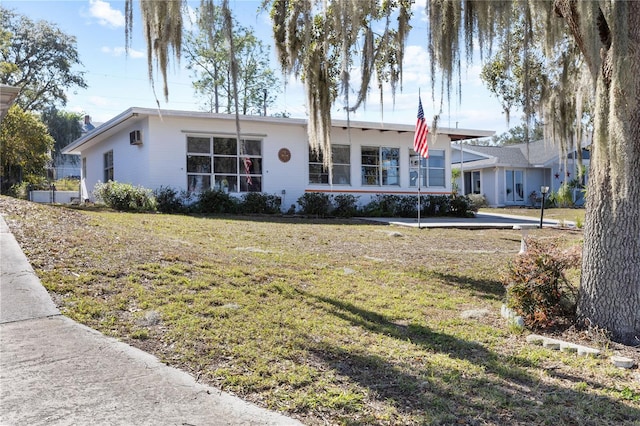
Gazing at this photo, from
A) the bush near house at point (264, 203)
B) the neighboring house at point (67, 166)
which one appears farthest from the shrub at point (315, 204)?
the neighboring house at point (67, 166)

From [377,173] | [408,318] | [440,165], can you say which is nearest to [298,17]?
[408,318]

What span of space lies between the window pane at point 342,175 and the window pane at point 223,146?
373cm

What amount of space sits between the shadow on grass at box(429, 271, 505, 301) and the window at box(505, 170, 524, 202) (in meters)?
22.6

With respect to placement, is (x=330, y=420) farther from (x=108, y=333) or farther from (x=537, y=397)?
(x=108, y=333)

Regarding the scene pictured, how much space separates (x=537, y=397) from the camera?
3100mm

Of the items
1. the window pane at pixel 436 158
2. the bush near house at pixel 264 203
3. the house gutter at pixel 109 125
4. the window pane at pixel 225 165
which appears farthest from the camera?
the window pane at pixel 436 158

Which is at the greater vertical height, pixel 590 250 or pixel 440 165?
pixel 440 165

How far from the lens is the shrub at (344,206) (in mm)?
16625

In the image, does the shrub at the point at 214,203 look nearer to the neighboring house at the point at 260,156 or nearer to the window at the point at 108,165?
the neighboring house at the point at 260,156

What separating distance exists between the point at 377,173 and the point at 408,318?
14.3 meters

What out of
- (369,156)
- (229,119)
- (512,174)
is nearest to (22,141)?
(229,119)

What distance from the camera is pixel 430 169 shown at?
19.7 metres

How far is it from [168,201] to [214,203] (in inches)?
51.3

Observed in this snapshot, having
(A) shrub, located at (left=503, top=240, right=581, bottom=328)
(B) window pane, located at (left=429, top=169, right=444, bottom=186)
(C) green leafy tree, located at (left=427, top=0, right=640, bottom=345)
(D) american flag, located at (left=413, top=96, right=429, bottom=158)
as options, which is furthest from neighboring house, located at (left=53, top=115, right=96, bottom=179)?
(A) shrub, located at (left=503, top=240, right=581, bottom=328)
